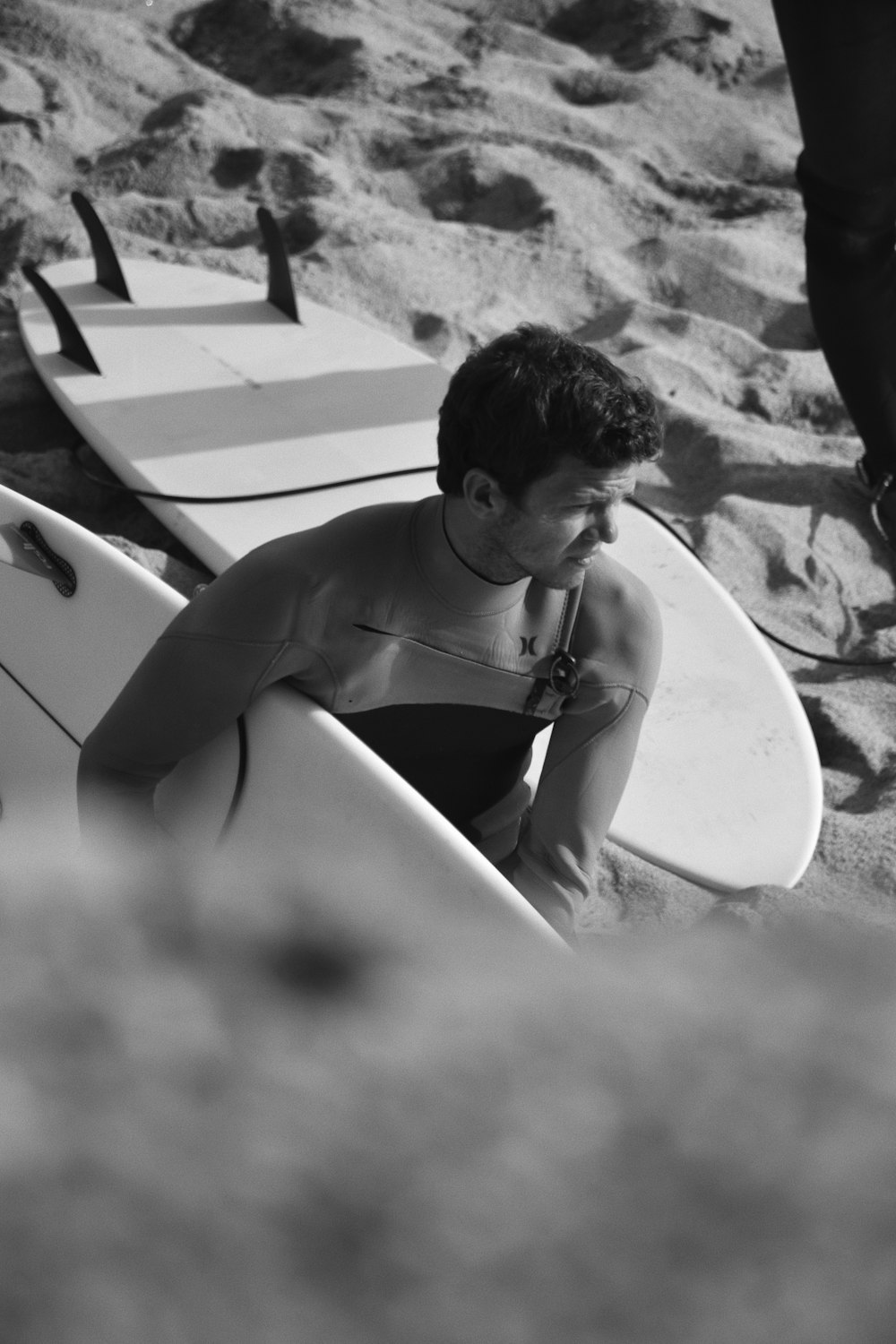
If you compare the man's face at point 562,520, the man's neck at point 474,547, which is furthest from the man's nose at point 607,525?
the man's neck at point 474,547

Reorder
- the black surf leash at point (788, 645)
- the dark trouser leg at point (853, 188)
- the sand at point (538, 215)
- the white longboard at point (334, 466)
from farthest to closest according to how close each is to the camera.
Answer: the sand at point (538, 215), the black surf leash at point (788, 645), the dark trouser leg at point (853, 188), the white longboard at point (334, 466)

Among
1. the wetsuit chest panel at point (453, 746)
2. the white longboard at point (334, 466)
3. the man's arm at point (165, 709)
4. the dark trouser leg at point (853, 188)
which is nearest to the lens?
the man's arm at point (165, 709)

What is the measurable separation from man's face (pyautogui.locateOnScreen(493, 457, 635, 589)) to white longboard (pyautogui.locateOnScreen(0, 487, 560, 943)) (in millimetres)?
270

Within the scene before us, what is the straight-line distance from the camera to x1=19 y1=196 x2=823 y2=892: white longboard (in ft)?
6.98

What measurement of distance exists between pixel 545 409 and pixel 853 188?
156cm

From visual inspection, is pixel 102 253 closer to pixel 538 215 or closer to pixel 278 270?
pixel 278 270

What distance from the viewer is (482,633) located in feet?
4.95

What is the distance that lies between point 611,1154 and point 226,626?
1.17 m

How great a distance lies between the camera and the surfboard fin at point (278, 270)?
329 centimetres

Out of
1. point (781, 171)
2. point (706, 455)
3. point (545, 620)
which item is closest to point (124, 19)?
point (781, 171)

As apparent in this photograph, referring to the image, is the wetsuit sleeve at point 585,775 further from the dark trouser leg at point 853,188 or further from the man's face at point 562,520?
the dark trouser leg at point 853,188

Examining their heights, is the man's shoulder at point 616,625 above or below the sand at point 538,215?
above

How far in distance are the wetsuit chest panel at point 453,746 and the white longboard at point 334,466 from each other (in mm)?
448

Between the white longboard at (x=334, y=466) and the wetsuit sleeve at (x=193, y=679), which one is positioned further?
the white longboard at (x=334, y=466)
